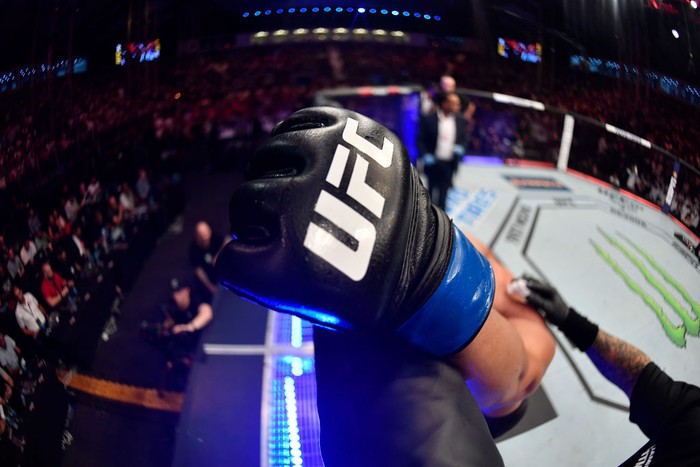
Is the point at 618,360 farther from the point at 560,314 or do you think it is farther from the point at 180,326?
the point at 180,326

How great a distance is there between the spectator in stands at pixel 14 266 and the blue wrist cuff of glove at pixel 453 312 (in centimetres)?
39

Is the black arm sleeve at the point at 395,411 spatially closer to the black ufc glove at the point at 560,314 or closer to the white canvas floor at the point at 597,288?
the white canvas floor at the point at 597,288

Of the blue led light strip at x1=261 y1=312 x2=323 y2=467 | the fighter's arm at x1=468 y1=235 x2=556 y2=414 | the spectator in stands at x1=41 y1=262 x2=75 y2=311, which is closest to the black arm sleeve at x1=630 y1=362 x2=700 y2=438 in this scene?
the fighter's arm at x1=468 y1=235 x2=556 y2=414

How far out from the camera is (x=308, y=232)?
0.38 meters

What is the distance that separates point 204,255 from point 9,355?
310 mm

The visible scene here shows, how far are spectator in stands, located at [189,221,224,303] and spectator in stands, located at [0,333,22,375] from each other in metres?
0.28

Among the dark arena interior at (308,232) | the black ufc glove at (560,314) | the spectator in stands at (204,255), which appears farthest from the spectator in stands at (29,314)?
the black ufc glove at (560,314)

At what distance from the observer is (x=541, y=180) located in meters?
0.67

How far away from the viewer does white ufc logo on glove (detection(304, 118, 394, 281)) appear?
0.37 metres

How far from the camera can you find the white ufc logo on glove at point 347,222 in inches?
14.7

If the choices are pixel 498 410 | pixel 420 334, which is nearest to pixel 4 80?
pixel 420 334

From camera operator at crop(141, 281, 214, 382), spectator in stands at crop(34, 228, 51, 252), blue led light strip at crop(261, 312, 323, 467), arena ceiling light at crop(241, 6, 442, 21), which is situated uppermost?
arena ceiling light at crop(241, 6, 442, 21)

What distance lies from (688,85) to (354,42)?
48 centimetres

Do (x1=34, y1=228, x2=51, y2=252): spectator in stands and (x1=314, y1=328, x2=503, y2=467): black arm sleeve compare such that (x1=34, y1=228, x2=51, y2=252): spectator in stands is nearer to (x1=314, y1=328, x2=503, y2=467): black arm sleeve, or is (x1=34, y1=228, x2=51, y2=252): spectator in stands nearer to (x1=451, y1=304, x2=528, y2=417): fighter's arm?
(x1=314, y1=328, x2=503, y2=467): black arm sleeve
